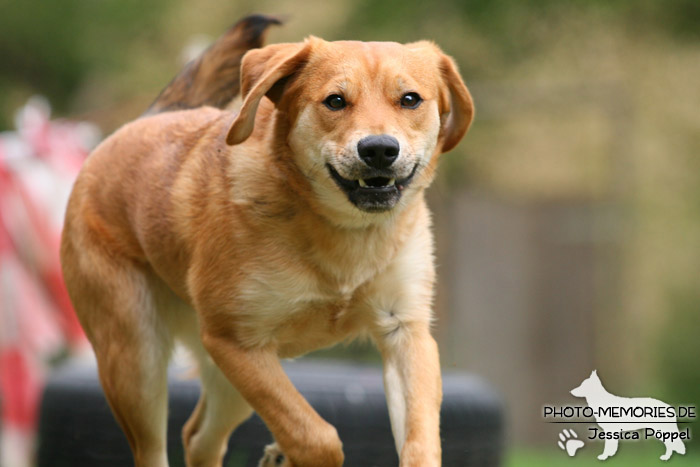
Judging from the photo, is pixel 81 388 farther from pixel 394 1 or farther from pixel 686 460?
pixel 394 1

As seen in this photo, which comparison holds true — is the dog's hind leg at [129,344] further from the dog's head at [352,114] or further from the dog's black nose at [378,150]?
the dog's black nose at [378,150]

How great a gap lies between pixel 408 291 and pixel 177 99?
1719 mm

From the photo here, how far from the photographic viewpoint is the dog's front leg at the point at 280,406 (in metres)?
3.79

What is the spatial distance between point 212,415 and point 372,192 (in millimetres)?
1702

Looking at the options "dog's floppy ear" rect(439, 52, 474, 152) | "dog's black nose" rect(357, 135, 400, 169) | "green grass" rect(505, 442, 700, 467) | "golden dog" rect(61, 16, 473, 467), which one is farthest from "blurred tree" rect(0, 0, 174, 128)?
"dog's black nose" rect(357, 135, 400, 169)

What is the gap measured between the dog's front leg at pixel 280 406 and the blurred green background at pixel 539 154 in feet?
22.2

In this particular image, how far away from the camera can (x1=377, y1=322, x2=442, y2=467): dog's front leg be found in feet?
12.3

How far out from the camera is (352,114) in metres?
3.72

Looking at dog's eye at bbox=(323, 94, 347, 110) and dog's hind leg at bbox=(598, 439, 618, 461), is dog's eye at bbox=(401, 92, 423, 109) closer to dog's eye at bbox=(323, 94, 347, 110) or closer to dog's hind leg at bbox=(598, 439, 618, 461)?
dog's eye at bbox=(323, 94, 347, 110)

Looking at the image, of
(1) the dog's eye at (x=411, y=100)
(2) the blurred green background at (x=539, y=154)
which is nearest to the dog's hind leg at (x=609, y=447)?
(1) the dog's eye at (x=411, y=100)

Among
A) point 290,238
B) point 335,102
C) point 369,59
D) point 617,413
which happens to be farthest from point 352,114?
point 617,413

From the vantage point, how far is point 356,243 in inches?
157

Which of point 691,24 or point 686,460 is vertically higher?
point 691,24

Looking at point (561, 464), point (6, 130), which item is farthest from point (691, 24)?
point (6, 130)
